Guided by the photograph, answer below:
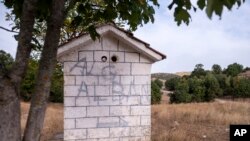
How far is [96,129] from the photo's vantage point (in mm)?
9023

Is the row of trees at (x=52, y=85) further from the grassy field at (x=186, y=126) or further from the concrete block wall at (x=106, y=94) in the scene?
the grassy field at (x=186, y=126)

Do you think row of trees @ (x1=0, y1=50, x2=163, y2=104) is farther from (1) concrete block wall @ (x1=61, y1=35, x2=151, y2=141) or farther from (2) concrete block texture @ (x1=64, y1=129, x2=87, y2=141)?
(2) concrete block texture @ (x1=64, y1=129, x2=87, y2=141)

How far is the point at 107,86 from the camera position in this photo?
9141 millimetres

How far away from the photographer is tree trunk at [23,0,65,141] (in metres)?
3.64

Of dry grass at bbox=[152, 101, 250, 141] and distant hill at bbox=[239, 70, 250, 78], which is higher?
distant hill at bbox=[239, 70, 250, 78]

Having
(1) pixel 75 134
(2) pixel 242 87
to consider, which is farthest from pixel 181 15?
(2) pixel 242 87

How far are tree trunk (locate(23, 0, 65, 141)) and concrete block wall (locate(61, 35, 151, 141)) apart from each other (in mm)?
5188

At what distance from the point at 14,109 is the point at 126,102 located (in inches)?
231

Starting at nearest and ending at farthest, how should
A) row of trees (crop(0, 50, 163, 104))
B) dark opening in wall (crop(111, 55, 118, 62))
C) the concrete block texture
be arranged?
the concrete block texture
dark opening in wall (crop(111, 55, 118, 62))
row of trees (crop(0, 50, 163, 104))

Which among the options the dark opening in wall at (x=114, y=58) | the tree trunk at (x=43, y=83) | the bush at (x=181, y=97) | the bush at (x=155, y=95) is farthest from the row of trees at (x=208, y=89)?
the tree trunk at (x=43, y=83)

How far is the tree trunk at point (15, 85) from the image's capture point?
351 centimetres

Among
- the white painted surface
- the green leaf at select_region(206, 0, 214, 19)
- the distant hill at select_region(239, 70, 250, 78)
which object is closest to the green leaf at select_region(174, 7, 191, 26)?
the green leaf at select_region(206, 0, 214, 19)

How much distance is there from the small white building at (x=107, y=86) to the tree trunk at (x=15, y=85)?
5.07m

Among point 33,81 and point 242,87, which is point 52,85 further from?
point 242,87
